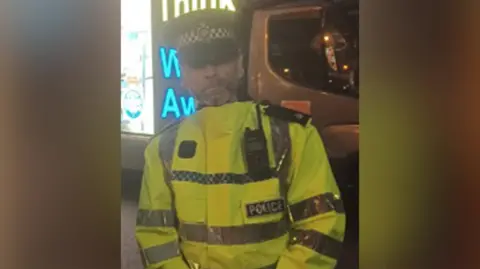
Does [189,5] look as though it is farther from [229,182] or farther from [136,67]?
[229,182]

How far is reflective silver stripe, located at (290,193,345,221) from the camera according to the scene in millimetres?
732

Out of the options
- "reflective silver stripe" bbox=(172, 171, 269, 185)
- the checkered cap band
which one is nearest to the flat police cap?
the checkered cap band

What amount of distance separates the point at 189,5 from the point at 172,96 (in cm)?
10

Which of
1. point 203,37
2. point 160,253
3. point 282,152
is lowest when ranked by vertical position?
point 160,253

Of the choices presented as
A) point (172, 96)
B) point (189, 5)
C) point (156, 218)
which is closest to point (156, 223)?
point (156, 218)

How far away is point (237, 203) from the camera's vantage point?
0.72 metres

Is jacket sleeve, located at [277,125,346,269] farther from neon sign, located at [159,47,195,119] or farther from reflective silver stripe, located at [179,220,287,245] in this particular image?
neon sign, located at [159,47,195,119]

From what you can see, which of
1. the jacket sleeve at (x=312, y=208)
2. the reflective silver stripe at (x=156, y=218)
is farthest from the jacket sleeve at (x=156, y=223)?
the jacket sleeve at (x=312, y=208)

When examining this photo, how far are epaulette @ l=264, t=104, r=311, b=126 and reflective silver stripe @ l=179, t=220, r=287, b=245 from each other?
0.11 m

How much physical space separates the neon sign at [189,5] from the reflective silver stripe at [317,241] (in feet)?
0.83

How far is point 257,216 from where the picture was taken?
2.38 ft
